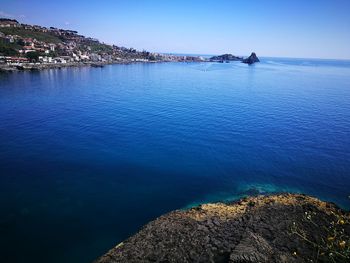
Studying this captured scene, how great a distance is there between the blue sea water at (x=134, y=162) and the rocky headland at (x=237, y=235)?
125 inches

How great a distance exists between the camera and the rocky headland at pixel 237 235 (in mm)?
18234

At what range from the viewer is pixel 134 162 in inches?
1442

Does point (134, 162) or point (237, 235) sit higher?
point (134, 162)

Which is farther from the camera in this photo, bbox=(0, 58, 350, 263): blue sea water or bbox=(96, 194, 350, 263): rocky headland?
bbox=(0, 58, 350, 263): blue sea water

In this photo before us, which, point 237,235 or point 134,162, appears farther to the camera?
point 134,162

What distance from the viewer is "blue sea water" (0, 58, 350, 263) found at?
23.8 m

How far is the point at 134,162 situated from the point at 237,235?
1990 centimetres

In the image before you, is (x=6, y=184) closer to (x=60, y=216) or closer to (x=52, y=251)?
(x=60, y=216)

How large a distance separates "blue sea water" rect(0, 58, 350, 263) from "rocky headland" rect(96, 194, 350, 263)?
317 centimetres

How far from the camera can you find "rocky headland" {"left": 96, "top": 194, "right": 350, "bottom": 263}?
59.8 ft

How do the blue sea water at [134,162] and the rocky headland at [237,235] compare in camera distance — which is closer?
the rocky headland at [237,235]

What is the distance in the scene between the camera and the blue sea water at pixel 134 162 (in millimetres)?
23812

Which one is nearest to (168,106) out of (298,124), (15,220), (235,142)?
(235,142)

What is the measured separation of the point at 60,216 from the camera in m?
24.9
